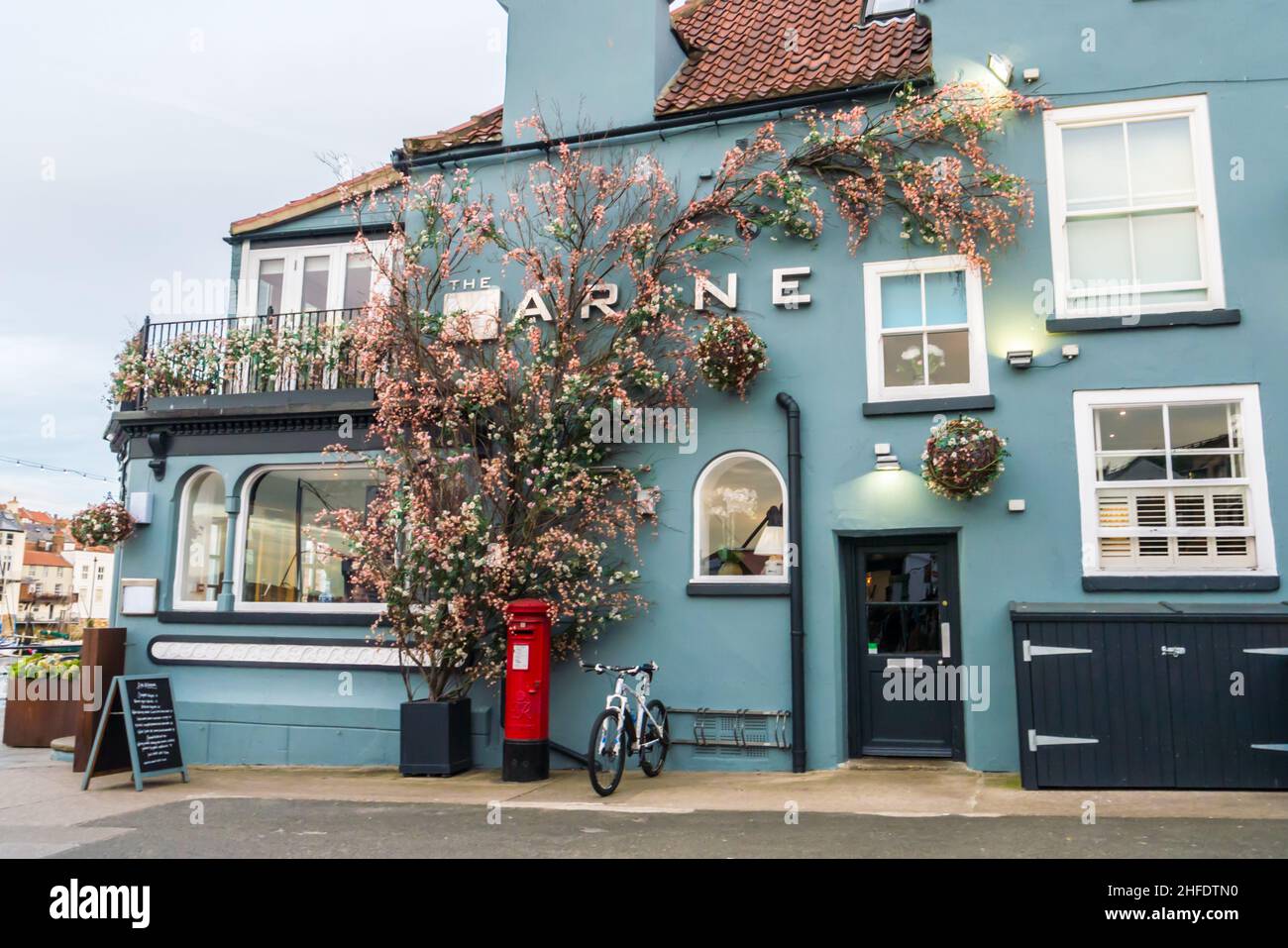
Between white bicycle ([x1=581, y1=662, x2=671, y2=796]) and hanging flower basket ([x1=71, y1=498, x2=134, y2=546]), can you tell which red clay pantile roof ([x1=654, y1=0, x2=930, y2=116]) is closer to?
white bicycle ([x1=581, y1=662, x2=671, y2=796])

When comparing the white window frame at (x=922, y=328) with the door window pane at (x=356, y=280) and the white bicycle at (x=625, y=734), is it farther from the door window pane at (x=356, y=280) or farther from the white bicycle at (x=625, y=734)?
the door window pane at (x=356, y=280)

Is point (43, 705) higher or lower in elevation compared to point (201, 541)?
lower

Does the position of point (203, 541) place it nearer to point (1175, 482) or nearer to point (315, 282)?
point (315, 282)

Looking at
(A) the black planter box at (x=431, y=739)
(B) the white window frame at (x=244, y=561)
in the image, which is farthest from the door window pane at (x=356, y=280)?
(A) the black planter box at (x=431, y=739)

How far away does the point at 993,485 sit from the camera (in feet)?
33.4

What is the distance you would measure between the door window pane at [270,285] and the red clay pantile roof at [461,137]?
2648mm

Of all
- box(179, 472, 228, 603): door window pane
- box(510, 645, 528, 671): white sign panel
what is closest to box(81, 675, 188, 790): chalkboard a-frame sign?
box(179, 472, 228, 603): door window pane

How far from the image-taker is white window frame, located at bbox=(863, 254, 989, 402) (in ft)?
34.5

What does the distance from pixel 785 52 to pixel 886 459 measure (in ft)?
17.7

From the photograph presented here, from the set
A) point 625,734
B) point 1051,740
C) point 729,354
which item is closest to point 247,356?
point 729,354

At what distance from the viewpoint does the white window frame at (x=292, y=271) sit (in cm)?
1384

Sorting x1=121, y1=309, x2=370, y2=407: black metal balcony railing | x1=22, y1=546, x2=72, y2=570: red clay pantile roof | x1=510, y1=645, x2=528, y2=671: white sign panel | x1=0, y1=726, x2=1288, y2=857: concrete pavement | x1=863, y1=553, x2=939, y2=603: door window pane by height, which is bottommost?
x1=0, y1=726, x2=1288, y2=857: concrete pavement

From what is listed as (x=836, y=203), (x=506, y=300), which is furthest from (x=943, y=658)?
(x=506, y=300)

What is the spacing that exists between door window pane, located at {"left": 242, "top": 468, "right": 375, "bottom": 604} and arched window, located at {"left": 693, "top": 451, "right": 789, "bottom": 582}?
4364 mm
